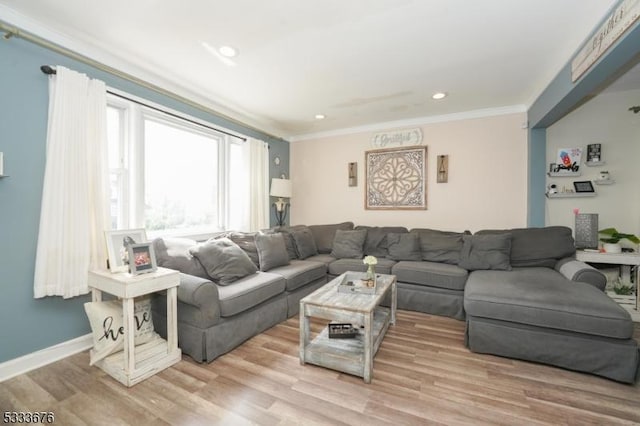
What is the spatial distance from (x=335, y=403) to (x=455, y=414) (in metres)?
0.68

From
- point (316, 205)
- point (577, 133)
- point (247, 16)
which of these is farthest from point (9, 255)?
point (577, 133)

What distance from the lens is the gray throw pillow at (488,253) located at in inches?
117

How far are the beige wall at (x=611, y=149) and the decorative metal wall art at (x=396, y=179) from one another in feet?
5.46

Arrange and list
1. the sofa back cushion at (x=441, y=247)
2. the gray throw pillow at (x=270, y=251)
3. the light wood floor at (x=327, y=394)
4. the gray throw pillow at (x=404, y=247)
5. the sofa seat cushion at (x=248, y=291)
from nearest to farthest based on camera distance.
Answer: the light wood floor at (x=327, y=394) → the sofa seat cushion at (x=248, y=291) → the gray throw pillow at (x=270, y=251) → the sofa back cushion at (x=441, y=247) → the gray throw pillow at (x=404, y=247)

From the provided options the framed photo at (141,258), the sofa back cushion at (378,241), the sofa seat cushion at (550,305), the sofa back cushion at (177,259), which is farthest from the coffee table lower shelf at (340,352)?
the sofa back cushion at (378,241)

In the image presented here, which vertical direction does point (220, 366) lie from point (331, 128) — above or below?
below

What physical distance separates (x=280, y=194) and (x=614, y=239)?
412 cm

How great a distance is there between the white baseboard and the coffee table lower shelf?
5.99 feet

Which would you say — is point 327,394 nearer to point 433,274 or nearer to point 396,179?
point 433,274

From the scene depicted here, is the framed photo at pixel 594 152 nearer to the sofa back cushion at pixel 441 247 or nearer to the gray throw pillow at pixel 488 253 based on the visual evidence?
the gray throw pillow at pixel 488 253

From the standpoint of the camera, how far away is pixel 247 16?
193 cm

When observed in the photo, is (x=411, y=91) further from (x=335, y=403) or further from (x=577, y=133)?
(x=335, y=403)

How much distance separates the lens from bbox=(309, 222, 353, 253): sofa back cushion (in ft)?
13.5

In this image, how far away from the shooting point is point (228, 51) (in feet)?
7.75
